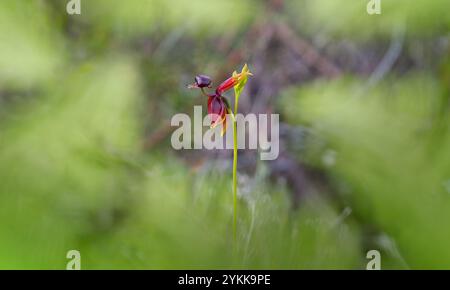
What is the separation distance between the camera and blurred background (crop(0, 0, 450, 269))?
2.68ft

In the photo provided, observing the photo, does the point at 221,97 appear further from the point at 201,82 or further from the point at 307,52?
the point at 307,52

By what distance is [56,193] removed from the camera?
0.83 m

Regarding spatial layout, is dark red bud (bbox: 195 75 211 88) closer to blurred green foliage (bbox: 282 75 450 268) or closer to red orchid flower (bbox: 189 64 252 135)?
red orchid flower (bbox: 189 64 252 135)

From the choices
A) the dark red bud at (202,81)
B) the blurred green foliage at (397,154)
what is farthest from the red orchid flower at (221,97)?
the blurred green foliage at (397,154)

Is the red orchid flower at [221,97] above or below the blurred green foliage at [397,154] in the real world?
above

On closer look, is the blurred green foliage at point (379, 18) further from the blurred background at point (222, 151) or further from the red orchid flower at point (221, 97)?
the red orchid flower at point (221, 97)

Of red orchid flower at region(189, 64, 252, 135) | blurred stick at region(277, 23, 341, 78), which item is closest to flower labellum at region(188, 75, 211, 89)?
red orchid flower at region(189, 64, 252, 135)

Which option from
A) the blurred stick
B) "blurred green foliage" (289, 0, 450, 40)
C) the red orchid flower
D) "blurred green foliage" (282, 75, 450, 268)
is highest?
"blurred green foliage" (289, 0, 450, 40)

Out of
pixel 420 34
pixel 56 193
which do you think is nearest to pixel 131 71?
pixel 56 193

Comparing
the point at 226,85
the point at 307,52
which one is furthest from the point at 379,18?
the point at 226,85

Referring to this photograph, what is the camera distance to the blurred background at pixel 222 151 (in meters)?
0.82
